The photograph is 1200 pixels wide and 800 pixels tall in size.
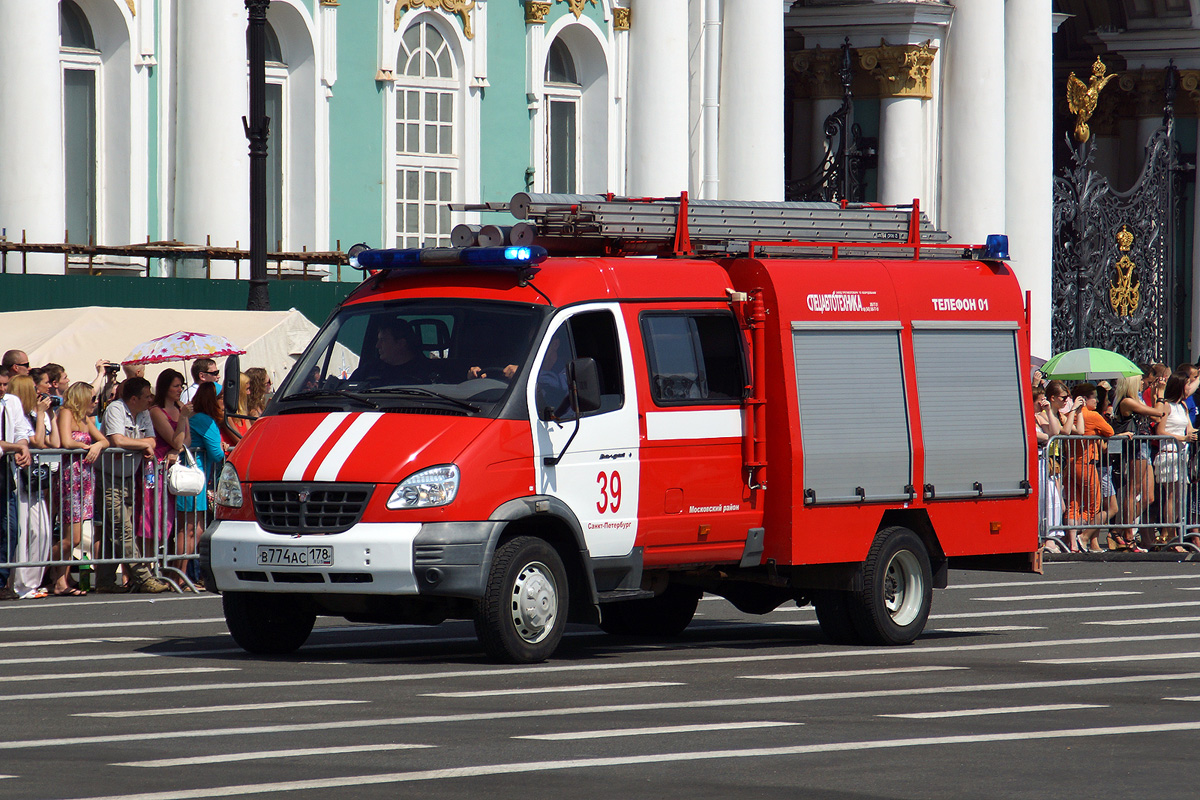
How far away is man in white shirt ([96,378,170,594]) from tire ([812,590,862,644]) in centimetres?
579

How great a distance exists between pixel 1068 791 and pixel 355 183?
2136cm

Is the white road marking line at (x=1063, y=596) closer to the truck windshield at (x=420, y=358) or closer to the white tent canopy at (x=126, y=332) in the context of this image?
the truck windshield at (x=420, y=358)

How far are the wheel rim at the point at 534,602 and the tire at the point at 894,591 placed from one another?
2.35 m

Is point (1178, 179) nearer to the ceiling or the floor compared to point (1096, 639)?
nearer to the ceiling

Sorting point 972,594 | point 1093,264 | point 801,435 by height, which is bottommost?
point 972,594

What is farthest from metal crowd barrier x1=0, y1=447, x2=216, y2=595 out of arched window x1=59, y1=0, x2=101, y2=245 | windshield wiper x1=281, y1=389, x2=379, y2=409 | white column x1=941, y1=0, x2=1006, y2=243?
white column x1=941, y1=0, x2=1006, y2=243

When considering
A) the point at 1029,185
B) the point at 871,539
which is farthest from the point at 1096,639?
the point at 1029,185

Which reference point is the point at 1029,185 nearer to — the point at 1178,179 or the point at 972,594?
the point at 1178,179

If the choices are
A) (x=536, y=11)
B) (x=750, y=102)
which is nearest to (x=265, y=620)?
(x=536, y=11)

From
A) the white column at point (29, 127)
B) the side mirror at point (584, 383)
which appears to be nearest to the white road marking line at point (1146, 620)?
the side mirror at point (584, 383)

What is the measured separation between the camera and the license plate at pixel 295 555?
40.3 ft

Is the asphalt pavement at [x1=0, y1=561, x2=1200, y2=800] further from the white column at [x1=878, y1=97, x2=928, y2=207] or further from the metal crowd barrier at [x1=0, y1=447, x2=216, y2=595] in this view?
the white column at [x1=878, y1=97, x2=928, y2=207]

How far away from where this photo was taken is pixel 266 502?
12570 mm

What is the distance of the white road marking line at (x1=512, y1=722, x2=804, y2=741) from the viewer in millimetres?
9641
